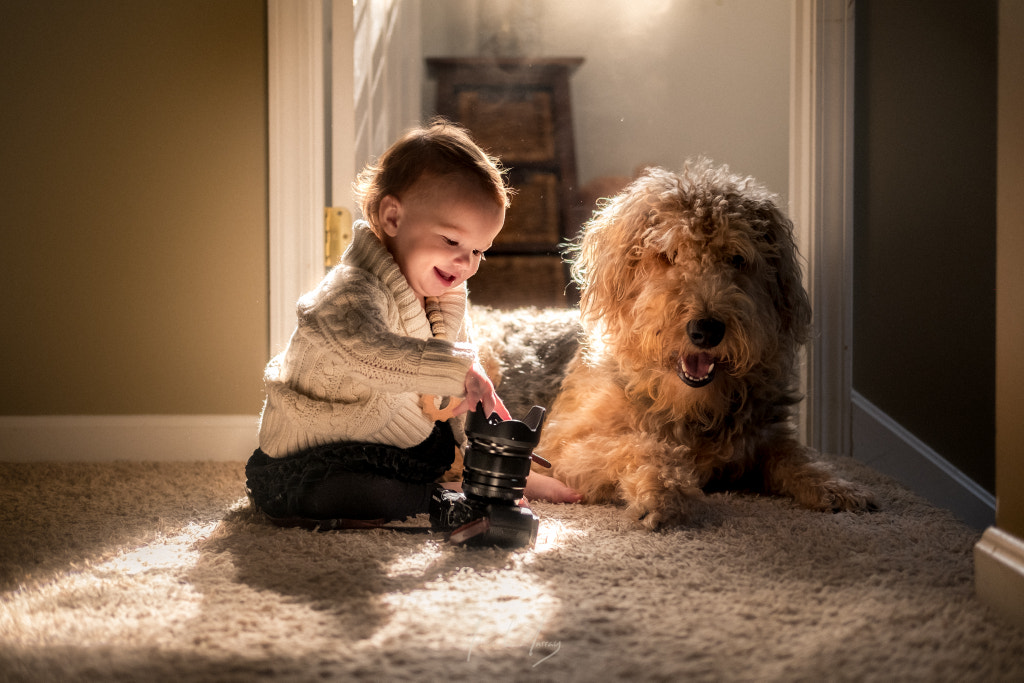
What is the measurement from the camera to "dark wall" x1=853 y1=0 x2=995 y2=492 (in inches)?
71.9

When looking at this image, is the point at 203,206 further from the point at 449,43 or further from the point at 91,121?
the point at 449,43

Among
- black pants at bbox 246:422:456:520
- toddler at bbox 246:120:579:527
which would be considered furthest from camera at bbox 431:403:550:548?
black pants at bbox 246:422:456:520

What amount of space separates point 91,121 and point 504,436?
1700 mm

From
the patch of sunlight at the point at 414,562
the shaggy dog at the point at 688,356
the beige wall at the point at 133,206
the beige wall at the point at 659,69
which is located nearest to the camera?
the patch of sunlight at the point at 414,562

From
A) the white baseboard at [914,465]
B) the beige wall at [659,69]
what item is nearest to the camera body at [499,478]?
the white baseboard at [914,465]

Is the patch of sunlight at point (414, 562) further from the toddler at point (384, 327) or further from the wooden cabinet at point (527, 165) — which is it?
the wooden cabinet at point (527, 165)

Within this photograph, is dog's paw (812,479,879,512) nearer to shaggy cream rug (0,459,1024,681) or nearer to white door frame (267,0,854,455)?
shaggy cream rug (0,459,1024,681)

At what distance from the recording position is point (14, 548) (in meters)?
1.54

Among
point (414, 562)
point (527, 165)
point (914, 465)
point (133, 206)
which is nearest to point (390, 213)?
point (414, 562)

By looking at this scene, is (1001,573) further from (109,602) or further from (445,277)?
(109,602)

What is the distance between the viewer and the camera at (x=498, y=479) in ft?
5.03

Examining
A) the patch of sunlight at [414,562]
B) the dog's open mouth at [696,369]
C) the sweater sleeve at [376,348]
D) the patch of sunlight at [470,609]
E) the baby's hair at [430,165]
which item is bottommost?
the patch of sunlight at [414,562]

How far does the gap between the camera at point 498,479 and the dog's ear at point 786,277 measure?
0.76 metres

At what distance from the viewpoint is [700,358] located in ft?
6.08
